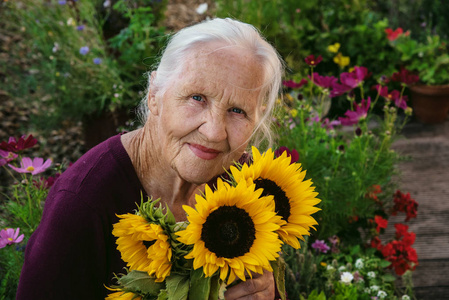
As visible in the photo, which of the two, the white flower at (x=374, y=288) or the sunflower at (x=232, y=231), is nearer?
the sunflower at (x=232, y=231)

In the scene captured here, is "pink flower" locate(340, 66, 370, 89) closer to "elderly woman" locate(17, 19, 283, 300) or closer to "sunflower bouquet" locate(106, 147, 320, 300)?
"elderly woman" locate(17, 19, 283, 300)

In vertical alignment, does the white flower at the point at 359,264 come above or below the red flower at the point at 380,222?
below

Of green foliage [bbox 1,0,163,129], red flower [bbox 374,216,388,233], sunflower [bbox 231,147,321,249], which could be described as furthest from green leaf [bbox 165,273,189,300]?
green foliage [bbox 1,0,163,129]

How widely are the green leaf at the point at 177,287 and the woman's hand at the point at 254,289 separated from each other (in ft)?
0.61

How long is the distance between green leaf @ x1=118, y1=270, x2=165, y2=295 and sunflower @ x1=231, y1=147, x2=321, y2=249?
0.32 metres

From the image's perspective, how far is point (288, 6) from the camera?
5.11 meters

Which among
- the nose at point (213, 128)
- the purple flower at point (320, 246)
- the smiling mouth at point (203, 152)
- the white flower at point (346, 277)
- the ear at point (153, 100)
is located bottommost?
the purple flower at point (320, 246)

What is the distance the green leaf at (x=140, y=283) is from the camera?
1.07 metres

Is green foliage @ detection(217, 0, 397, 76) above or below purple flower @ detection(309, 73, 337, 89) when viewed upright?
below

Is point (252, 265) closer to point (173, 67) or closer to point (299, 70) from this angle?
point (173, 67)

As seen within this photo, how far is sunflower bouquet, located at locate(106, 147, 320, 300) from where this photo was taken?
987 mm

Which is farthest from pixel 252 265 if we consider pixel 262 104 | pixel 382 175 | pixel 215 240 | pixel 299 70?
pixel 299 70

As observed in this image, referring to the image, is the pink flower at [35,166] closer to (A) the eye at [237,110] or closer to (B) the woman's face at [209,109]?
(B) the woman's face at [209,109]

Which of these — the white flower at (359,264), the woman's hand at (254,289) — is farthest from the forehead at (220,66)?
the white flower at (359,264)
